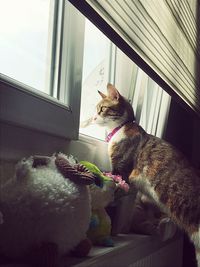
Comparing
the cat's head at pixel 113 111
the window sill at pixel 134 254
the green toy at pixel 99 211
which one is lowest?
the window sill at pixel 134 254

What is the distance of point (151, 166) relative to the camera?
1.17 m

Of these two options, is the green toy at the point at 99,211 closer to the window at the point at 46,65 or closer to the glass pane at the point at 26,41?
the window at the point at 46,65

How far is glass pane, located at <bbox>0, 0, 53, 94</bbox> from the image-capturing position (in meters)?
0.86

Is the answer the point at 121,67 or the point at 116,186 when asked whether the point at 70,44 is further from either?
the point at 121,67

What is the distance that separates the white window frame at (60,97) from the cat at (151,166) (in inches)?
10.8

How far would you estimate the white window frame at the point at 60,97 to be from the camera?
0.70m

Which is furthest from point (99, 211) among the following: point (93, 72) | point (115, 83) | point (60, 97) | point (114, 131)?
point (115, 83)

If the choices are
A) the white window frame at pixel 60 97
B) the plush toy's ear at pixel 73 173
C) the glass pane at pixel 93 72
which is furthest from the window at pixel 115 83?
the plush toy's ear at pixel 73 173

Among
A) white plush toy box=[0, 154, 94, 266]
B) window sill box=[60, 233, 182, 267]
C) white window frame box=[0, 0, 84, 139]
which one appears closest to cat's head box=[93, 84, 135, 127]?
white window frame box=[0, 0, 84, 139]

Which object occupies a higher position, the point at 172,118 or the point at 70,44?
the point at 70,44

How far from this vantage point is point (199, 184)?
114cm

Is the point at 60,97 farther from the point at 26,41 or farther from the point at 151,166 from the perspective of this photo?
the point at 151,166

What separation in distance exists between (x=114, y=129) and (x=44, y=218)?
0.70 meters

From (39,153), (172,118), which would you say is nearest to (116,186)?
(39,153)
